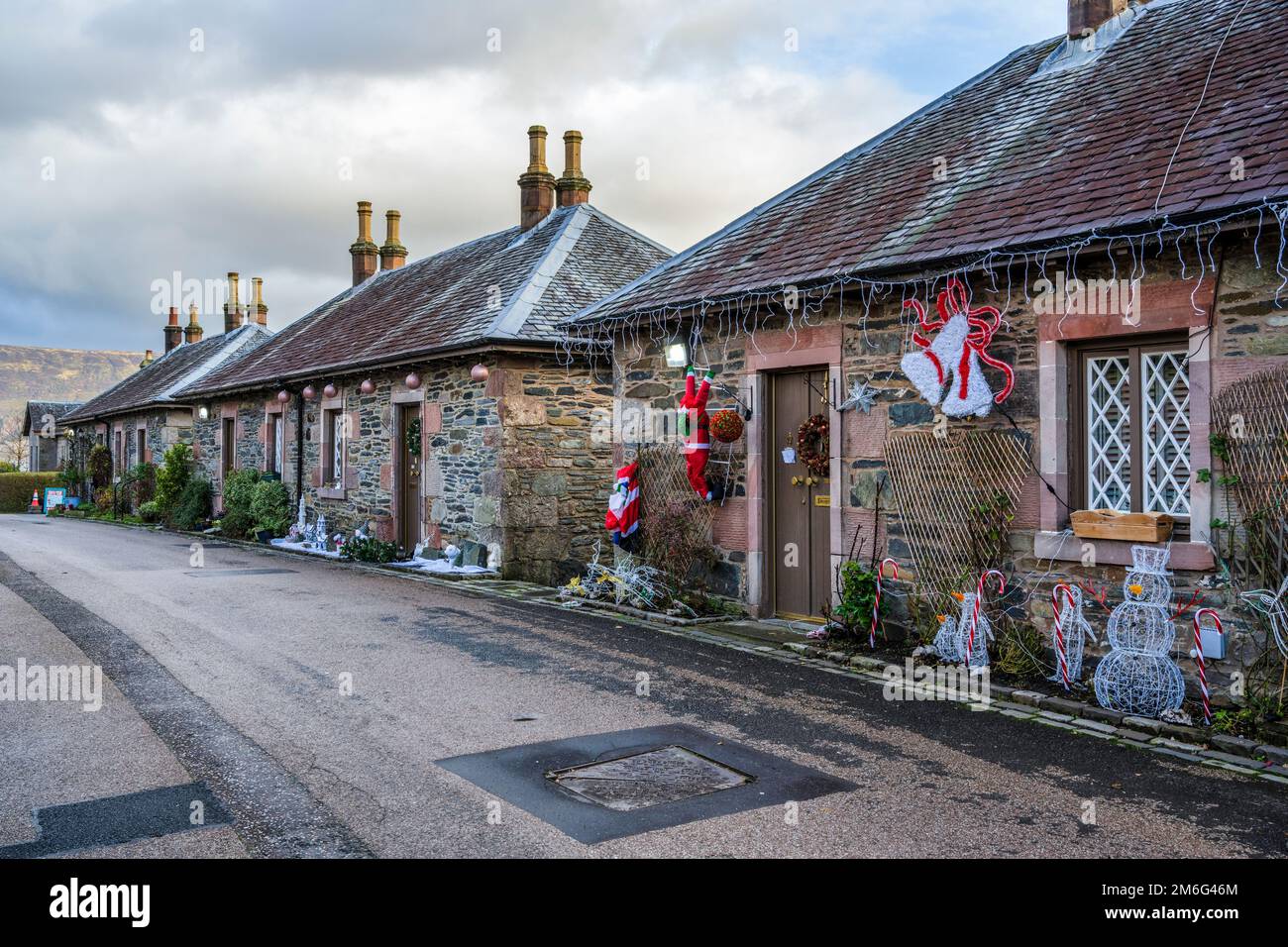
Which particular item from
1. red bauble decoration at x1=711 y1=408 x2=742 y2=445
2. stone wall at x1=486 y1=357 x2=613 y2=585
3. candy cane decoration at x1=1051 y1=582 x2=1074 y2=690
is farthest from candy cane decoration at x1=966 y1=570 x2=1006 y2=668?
stone wall at x1=486 y1=357 x2=613 y2=585

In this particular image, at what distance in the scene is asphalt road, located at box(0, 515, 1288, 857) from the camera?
14.7 feet

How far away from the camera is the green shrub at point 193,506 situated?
80.1 ft

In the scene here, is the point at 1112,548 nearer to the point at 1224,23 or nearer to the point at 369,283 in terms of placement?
the point at 1224,23

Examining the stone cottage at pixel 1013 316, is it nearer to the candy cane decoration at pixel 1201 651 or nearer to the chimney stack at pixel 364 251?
the candy cane decoration at pixel 1201 651

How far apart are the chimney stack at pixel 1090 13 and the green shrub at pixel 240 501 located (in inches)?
673

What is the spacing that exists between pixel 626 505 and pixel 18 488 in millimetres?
35274

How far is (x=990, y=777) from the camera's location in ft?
17.8

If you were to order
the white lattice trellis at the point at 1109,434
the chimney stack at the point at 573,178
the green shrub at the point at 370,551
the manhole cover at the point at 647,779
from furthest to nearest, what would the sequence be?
the chimney stack at the point at 573,178, the green shrub at the point at 370,551, the white lattice trellis at the point at 1109,434, the manhole cover at the point at 647,779

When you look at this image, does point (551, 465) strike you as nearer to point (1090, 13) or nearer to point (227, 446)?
point (1090, 13)

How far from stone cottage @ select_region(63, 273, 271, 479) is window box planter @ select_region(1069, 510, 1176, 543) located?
25.0 meters

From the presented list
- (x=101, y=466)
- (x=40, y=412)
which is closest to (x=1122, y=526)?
(x=101, y=466)

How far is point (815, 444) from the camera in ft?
32.6

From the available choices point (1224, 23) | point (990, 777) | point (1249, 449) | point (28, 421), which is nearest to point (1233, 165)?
point (1249, 449)

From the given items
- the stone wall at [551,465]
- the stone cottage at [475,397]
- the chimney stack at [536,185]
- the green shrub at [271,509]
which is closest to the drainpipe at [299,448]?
the stone cottage at [475,397]
